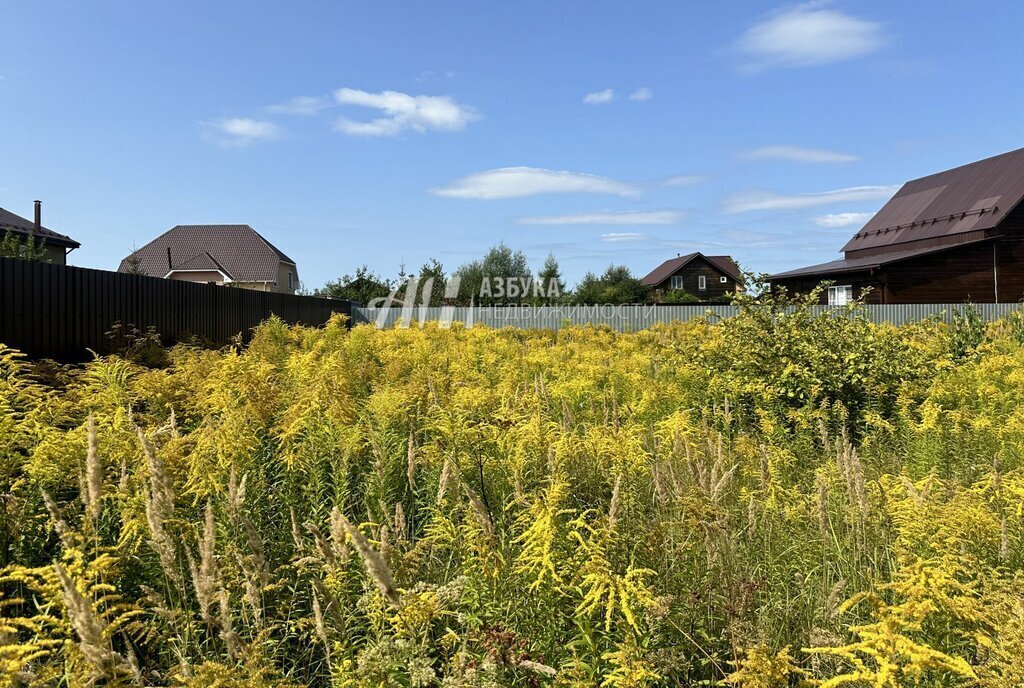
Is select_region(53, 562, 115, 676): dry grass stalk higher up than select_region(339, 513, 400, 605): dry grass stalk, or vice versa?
select_region(339, 513, 400, 605): dry grass stalk

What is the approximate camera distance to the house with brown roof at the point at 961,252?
1188 inches

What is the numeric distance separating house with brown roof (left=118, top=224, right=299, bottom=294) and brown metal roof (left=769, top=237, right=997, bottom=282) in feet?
121

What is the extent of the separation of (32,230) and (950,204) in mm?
46105

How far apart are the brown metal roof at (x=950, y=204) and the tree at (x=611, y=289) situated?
50.4 ft

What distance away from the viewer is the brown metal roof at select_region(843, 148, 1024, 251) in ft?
102

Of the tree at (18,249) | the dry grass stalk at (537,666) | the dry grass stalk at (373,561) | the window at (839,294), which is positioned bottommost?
the dry grass stalk at (537,666)

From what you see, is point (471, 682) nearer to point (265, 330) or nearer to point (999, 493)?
point (999, 493)

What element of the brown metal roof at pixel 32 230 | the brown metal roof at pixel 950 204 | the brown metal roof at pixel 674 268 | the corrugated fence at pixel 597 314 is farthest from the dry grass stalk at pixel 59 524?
the brown metal roof at pixel 674 268

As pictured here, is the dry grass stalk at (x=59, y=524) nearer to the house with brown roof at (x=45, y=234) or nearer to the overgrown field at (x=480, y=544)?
the overgrown field at (x=480, y=544)

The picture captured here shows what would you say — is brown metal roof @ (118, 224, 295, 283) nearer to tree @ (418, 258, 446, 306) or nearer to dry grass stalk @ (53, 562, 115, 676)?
tree @ (418, 258, 446, 306)


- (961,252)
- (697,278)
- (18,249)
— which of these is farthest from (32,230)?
(697,278)

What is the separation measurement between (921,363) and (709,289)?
175 ft

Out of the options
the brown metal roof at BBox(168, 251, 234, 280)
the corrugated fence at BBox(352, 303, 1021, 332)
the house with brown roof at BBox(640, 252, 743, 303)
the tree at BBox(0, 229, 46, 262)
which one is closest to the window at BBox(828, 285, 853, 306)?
the corrugated fence at BBox(352, 303, 1021, 332)

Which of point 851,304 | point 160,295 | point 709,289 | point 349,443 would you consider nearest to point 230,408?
point 349,443
